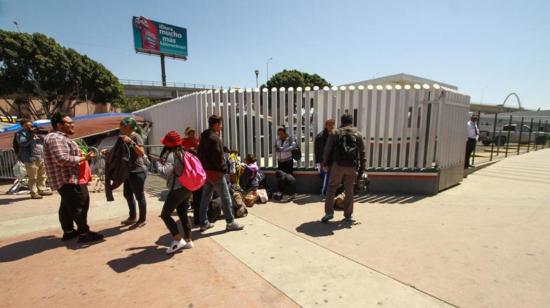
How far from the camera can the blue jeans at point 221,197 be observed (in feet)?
14.6

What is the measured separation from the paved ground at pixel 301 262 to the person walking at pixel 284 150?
52.6 inches

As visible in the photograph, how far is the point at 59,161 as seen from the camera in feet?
12.5

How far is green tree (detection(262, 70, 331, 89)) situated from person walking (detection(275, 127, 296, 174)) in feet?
114

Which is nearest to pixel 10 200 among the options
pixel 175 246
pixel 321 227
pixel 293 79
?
pixel 175 246

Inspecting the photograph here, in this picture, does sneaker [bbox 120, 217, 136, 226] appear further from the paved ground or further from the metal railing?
the metal railing

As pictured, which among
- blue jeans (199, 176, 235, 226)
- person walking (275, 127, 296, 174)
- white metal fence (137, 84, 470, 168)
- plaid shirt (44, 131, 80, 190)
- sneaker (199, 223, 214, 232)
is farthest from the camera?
person walking (275, 127, 296, 174)

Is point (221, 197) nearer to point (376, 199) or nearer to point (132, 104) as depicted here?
point (376, 199)

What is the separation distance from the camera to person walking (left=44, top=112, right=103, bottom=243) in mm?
3846

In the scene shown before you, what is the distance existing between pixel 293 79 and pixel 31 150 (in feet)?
122

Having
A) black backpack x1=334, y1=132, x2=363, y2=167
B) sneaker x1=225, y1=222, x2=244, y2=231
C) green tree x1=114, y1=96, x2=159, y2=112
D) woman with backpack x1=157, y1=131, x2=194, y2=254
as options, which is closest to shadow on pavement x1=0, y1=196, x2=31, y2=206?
woman with backpack x1=157, y1=131, x2=194, y2=254

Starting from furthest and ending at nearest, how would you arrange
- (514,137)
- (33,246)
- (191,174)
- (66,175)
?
(514,137) < (33,246) < (66,175) < (191,174)

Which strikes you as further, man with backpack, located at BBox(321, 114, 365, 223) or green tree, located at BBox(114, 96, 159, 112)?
green tree, located at BBox(114, 96, 159, 112)

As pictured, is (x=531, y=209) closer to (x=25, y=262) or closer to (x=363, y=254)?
(x=363, y=254)

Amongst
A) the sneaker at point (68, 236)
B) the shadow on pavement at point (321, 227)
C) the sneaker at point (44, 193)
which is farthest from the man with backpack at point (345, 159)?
the sneaker at point (44, 193)
